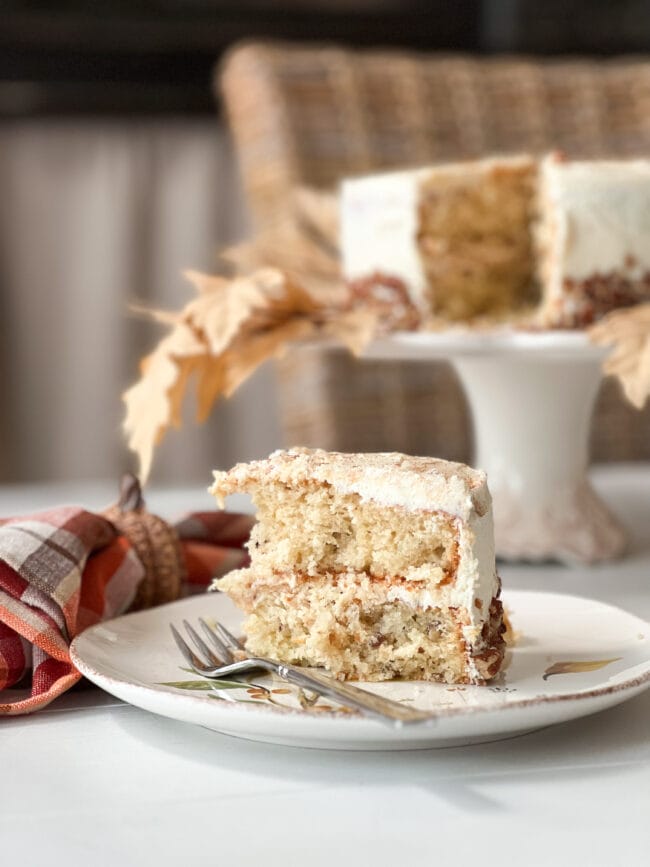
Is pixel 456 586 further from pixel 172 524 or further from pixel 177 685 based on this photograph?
pixel 172 524

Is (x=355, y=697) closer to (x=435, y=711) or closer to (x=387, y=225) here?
(x=435, y=711)

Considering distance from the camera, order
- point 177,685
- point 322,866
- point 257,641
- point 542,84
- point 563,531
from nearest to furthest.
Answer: point 322,866 < point 177,685 < point 257,641 < point 563,531 < point 542,84

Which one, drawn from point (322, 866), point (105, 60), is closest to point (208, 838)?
point (322, 866)

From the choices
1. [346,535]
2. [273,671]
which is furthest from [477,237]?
[273,671]

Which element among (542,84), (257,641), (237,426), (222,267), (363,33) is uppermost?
(363,33)

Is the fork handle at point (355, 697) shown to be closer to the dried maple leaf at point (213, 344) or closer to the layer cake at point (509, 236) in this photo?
the dried maple leaf at point (213, 344)

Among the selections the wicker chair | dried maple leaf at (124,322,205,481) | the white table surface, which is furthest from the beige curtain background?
the white table surface

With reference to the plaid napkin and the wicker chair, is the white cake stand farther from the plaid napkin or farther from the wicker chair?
the wicker chair
